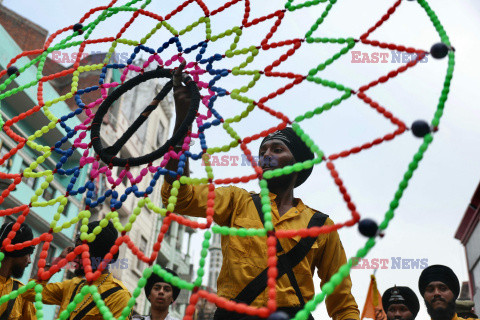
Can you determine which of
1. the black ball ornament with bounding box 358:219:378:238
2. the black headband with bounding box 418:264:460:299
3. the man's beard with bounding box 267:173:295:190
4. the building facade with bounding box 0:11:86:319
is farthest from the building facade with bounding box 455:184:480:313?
the black ball ornament with bounding box 358:219:378:238

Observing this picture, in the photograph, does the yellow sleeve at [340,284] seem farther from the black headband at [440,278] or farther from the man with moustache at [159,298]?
the man with moustache at [159,298]

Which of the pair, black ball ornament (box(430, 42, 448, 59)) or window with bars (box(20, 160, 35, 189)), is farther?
window with bars (box(20, 160, 35, 189))

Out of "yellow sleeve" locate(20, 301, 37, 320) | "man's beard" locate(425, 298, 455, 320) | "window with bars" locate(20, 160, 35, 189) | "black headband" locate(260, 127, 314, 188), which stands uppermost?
"window with bars" locate(20, 160, 35, 189)

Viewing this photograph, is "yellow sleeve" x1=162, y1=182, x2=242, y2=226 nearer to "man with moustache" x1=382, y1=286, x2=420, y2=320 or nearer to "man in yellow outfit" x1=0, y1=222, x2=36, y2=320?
"man in yellow outfit" x1=0, y1=222, x2=36, y2=320

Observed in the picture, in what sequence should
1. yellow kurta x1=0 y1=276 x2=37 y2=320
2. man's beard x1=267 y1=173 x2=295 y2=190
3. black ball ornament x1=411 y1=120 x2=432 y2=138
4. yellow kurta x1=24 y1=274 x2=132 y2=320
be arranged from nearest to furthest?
black ball ornament x1=411 y1=120 x2=432 y2=138, man's beard x1=267 y1=173 x2=295 y2=190, yellow kurta x1=24 y1=274 x2=132 y2=320, yellow kurta x1=0 y1=276 x2=37 y2=320

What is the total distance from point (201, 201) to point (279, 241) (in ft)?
1.43

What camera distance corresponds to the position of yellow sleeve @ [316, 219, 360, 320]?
2283 mm

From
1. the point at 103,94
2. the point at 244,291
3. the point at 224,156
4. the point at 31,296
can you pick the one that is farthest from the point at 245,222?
the point at 31,296

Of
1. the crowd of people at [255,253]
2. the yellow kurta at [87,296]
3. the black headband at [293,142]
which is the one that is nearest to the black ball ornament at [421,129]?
the crowd of people at [255,253]

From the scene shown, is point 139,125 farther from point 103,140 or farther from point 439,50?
point 103,140

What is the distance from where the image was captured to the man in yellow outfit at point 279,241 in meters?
2.08

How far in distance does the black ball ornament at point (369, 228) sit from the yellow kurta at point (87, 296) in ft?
5.47

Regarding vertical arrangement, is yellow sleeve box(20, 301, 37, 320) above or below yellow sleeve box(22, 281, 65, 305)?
below

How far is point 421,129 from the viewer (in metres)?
1.83
